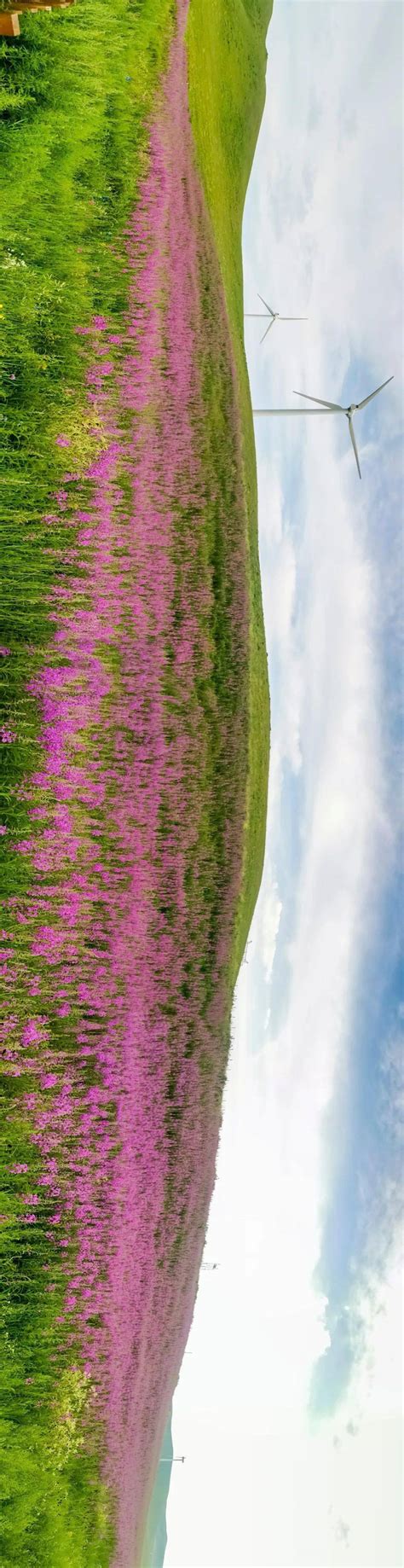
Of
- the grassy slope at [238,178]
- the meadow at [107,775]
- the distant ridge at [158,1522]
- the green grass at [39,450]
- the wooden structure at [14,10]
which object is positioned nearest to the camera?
the green grass at [39,450]

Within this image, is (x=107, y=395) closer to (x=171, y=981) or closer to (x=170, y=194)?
(x=170, y=194)

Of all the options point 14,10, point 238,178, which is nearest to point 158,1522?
point 14,10

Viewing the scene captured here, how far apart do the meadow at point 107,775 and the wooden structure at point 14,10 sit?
0.48 metres

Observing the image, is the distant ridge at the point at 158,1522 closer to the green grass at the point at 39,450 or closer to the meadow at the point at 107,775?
the meadow at the point at 107,775

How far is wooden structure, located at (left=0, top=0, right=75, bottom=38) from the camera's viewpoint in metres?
9.78

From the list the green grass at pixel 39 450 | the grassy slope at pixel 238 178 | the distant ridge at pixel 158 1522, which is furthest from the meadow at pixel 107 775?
the distant ridge at pixel 158 1522

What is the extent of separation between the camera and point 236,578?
1597 centimetres

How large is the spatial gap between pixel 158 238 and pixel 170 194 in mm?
1851

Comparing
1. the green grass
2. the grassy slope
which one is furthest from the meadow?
the grassy slope

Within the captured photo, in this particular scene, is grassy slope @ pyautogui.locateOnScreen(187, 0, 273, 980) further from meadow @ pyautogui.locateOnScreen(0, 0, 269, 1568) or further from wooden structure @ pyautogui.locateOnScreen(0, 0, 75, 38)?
wooden structure @ pyautogui.locateOnScreen(0, 0, 75, 38)

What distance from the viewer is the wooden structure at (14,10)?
9.78 metres

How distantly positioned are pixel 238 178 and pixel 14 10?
18.6 meters

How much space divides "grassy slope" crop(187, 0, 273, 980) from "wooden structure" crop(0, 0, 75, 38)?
8.30m

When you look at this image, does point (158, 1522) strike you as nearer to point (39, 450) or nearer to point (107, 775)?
point (107, 775)
